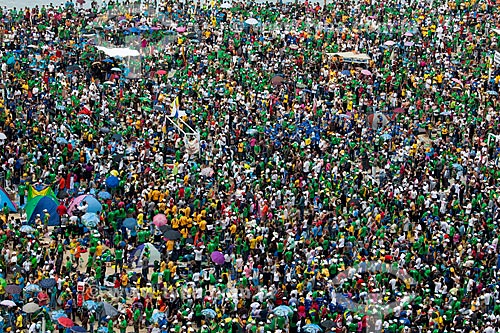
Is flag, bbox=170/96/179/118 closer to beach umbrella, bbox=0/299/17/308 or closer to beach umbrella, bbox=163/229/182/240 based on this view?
beach umbrella, bbox=163/229/182/240

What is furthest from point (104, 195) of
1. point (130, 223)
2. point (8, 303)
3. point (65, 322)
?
point (65, 322)

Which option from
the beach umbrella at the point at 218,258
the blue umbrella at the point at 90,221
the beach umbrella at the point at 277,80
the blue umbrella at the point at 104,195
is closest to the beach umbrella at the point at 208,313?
the beach umbrella at the point at 218,258

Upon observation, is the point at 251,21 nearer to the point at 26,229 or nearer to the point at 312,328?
the point at 26,229

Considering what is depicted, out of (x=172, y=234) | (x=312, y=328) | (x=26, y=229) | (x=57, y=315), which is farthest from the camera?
(x=172, y=234)

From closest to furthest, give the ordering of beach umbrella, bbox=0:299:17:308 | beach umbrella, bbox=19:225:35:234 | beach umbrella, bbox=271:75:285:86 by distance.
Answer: beach umbrella, bbox=0:299:17:308
beach umbrella, bbox=19:225:35:234
beach umbrella, bbox=271:75:285:86

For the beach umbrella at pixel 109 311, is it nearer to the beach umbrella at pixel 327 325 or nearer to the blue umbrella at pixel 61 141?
the beach umbrella at pixel 327 325

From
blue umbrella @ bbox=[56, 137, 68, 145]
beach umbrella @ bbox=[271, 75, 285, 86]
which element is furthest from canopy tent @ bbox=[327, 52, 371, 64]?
blue umbrella @ bbox=[56, 137, 68, 145]
